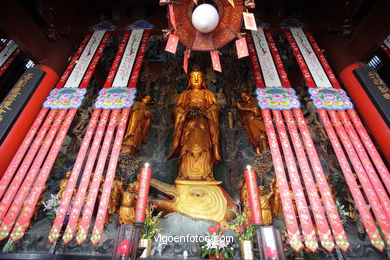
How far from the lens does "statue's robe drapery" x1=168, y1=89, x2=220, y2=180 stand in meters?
5.29

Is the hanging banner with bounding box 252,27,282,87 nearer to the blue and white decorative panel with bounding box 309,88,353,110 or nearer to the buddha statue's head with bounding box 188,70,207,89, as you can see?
the blue and white decorative panel with bounding box 309,88,353,110

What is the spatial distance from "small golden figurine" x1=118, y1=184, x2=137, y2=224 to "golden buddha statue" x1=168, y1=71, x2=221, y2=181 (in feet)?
4.02

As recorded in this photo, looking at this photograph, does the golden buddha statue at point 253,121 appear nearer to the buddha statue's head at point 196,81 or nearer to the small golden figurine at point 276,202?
the buddha statue's head at point 196,81

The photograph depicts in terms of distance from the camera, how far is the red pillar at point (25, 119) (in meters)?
3.68

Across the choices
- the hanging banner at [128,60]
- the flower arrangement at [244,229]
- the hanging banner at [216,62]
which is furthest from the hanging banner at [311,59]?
the hanging banner at [128,60]

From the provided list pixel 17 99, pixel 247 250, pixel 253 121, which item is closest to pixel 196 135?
pixel 253 121

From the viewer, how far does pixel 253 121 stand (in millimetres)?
6062

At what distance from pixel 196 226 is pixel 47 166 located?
2.71m

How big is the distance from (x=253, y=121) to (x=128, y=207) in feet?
12.2

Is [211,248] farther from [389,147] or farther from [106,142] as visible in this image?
[389,147]

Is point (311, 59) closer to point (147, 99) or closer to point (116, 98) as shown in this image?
point (116, 98)

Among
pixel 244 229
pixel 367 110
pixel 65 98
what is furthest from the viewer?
pixel 65 98

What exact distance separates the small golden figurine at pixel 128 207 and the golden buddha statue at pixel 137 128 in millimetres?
1514

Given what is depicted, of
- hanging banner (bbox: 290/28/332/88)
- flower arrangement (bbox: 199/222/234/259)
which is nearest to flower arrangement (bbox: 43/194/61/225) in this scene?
flower arrangement (bbox: 199/222/234/259)
